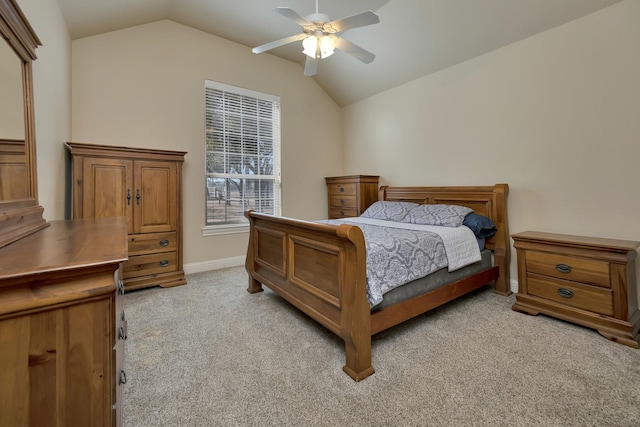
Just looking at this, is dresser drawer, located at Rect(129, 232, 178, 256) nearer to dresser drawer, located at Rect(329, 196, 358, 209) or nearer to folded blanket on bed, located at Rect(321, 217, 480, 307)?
folded blanket on bed, located at Rect(321, 217, 480, 307)

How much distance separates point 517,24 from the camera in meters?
2.68

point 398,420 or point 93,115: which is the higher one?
point 93,115

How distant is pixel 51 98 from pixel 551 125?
14.2 ft

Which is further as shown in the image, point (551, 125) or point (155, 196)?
A: point (155, 196)

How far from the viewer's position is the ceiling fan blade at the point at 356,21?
1.93 meters

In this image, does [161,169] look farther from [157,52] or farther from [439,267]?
[439,267]

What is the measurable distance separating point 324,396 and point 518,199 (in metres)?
2.72

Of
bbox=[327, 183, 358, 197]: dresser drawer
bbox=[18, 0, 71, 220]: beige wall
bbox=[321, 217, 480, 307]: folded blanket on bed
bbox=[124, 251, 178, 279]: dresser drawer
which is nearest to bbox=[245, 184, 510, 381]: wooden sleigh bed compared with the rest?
bbox=[321, 217, 480, 307]: folded blanket on bed

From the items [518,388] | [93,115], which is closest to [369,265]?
[518,388]

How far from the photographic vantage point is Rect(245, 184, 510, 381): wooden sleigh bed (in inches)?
63.2

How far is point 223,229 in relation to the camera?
3.87m

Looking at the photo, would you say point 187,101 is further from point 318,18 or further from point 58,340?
point 58,340

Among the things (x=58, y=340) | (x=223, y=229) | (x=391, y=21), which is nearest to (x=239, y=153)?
(x=223, y=229)

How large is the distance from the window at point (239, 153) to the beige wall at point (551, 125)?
2.13 m
